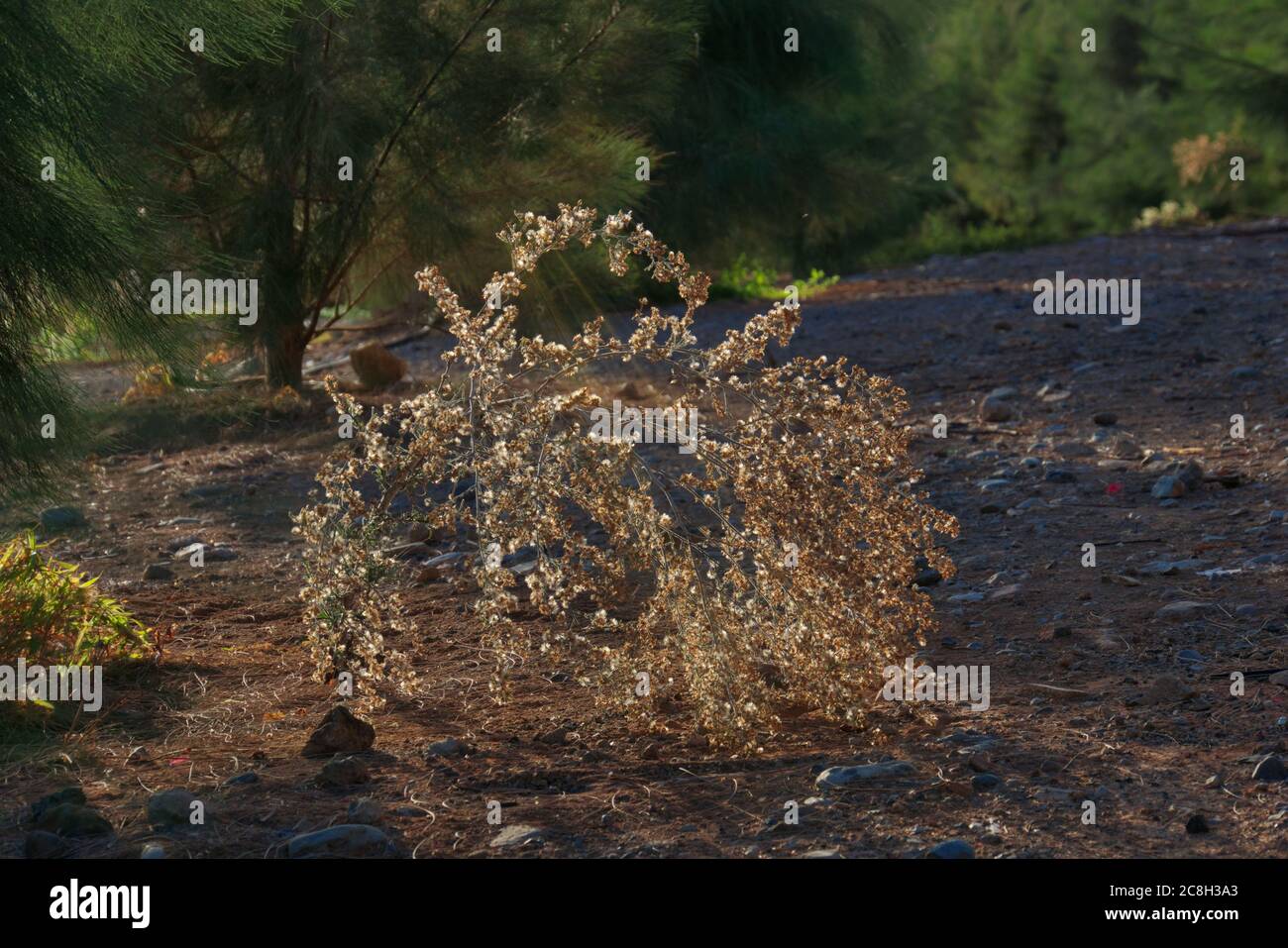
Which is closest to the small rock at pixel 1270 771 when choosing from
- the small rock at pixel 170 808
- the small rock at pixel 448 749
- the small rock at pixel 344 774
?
the small rock at pixel 448 749

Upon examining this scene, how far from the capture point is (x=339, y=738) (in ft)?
12.0

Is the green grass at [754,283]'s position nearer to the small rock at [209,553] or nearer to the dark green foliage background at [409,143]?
the dark green foliage background at [409,143]

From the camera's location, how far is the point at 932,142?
16281 mm

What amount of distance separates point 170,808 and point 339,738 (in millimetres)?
530

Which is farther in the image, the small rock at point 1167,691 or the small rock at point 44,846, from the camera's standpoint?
the small rock at point 1167,691

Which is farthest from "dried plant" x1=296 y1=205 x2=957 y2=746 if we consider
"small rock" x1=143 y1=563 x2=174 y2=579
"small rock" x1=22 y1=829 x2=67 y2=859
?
"small rock" x1=143 y1=563 x2=174 y2=579

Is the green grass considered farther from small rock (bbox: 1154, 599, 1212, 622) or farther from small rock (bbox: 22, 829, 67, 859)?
small rock (bbox: 22, 829, 67, 859)

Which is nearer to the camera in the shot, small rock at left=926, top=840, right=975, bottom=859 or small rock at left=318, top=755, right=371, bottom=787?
small rock at left=926, top=840, right=975, bottom=859

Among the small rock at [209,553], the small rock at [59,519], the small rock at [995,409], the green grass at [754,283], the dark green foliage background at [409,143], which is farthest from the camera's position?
the green grass at [754,283]

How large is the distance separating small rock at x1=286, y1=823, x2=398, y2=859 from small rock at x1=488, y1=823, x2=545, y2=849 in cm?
22

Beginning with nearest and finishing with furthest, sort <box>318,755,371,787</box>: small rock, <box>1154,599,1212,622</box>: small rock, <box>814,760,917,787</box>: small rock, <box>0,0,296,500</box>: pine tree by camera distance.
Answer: <box>814,760,917,787</box>: small rock < <box>318,755,371,787</box>: small rock < <box>0,0,296,500</box>: pine tree < <box>1154,599,1212,622</box>: small rock

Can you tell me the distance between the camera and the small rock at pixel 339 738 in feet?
12.0

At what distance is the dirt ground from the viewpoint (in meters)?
3.07

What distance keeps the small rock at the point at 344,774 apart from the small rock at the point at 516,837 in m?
0.53
